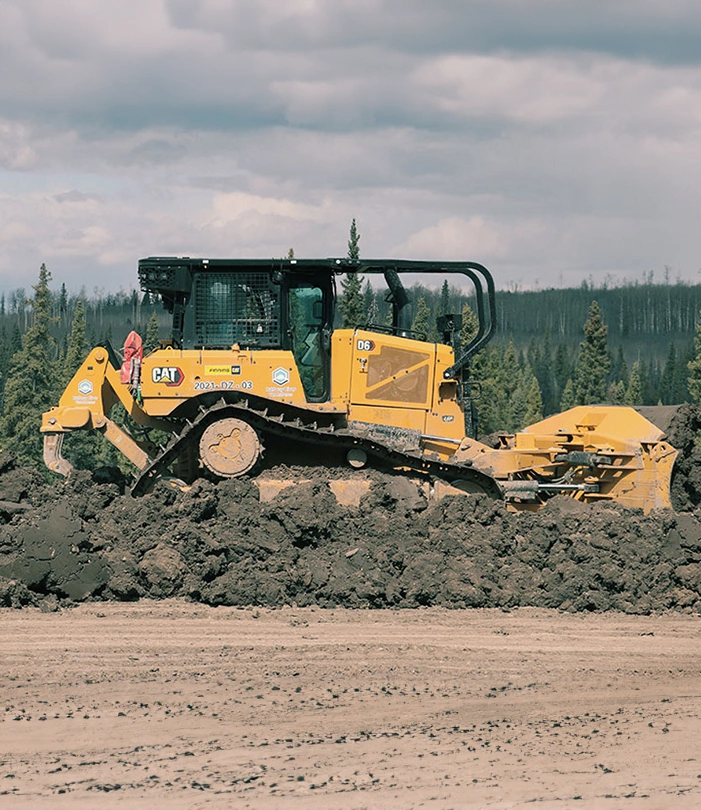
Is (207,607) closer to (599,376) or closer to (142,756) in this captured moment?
(142,756)

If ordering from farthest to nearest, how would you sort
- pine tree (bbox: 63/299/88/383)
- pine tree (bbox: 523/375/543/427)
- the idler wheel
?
pine tree (bbox: 523/375/543/427)
pine tree (bbox: 63/299/88/383)
the idler wheel

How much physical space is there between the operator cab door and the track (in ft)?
1.51

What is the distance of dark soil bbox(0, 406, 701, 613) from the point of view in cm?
1120

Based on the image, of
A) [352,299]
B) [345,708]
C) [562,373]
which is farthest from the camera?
[562,373]

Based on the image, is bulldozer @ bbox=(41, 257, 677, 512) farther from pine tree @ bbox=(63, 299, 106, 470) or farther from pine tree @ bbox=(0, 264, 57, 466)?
pine tree @ bbox=(0, 264, 57, 466)

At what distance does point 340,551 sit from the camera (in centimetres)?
1204

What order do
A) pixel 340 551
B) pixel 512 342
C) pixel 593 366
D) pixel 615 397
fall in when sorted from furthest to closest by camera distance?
pixel 512 342 → pixel 615 397 → pixel 593 366 → pixel 340 551

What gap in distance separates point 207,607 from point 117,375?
4533mm

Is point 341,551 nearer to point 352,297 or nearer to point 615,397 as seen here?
point 352,297

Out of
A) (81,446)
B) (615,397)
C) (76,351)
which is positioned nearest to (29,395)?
(81,446)

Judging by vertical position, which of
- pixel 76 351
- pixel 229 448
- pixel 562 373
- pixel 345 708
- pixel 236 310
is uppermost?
pixel 562 373

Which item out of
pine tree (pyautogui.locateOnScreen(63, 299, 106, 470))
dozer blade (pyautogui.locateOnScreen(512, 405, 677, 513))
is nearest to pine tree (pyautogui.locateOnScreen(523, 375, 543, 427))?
pine tree (pyautogui.locateOnScreen(63, 299, 106, 470))

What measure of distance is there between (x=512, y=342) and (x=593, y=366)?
55.7 meters

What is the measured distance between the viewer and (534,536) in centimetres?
1245
